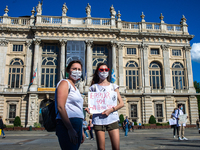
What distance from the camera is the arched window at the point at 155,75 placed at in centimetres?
3619

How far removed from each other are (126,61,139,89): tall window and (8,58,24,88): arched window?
17.5m

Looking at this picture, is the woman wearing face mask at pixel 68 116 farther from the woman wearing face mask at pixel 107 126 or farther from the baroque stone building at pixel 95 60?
the baroque stone building at pixel 95 60

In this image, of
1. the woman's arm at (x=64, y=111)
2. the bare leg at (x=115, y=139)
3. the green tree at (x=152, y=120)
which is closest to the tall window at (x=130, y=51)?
the green tree at (x=152, y=120)

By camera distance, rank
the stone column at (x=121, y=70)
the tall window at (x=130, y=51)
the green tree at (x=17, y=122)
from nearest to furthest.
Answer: the green tree at (x=17, y=122) → the stone column at (x=121, y=70) → the tall window at (x=130, y=51)

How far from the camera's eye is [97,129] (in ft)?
15.7

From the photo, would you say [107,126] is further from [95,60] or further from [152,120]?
[95,60]

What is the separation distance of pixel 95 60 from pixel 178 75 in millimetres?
14854

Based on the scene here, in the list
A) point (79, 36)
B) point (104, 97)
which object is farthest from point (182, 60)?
point (104, 97)

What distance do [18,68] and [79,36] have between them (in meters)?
11.2

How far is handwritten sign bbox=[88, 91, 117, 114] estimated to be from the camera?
16.3 ft

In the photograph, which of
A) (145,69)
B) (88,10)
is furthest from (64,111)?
(88,10)

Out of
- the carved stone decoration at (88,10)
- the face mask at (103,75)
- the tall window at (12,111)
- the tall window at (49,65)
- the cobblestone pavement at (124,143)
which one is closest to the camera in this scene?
the face mask at (103,75)

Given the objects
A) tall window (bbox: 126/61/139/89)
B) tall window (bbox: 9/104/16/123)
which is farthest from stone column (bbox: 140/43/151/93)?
tall window (bbox: 9/104/16/123)

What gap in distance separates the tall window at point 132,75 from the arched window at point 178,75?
264 inches
